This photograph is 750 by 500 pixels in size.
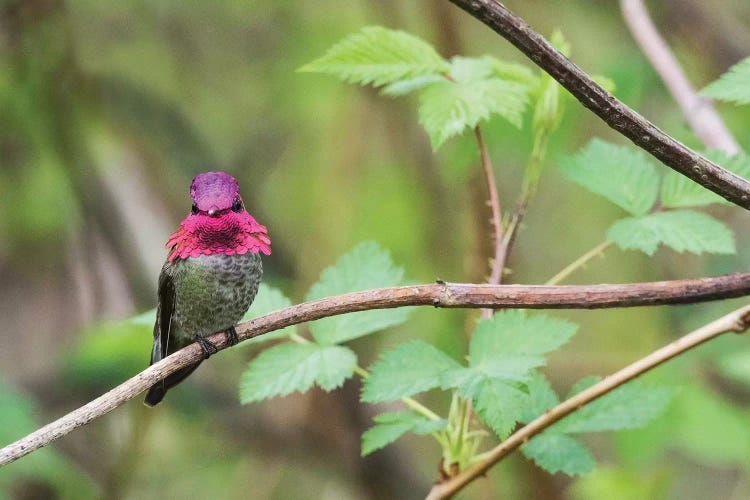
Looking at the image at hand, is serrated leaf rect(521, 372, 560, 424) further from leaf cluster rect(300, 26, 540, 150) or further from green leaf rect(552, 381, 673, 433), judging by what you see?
leaf cluster rect(300, 26, 540, 150)

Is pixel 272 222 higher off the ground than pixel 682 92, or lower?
lower

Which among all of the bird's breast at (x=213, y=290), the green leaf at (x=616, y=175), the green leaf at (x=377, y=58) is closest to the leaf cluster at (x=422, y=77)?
the green leaf at (x=377, y=58)

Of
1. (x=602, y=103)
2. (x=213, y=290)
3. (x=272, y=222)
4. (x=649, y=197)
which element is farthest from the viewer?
(x=272, y=222)

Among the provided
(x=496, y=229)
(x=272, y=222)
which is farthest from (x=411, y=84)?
(x=272, y=222)

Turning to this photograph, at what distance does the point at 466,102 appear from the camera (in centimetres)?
219

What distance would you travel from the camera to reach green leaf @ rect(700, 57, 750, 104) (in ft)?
6.12

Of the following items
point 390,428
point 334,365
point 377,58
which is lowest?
point 390,428

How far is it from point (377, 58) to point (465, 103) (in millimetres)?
255

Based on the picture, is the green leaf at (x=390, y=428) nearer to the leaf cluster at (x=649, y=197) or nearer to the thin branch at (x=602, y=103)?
the leaf cluster at (x=649, y=197)

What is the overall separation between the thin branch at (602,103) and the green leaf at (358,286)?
89 centimetres

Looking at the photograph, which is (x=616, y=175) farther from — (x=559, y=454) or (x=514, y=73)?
(x=559, y=454)

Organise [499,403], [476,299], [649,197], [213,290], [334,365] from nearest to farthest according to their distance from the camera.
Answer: [476,299]
[499,403]
[334,365]
[649,197]
[213,290]

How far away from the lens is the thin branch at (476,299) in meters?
1.49

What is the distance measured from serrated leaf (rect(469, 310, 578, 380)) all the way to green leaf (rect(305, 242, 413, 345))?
276mm
